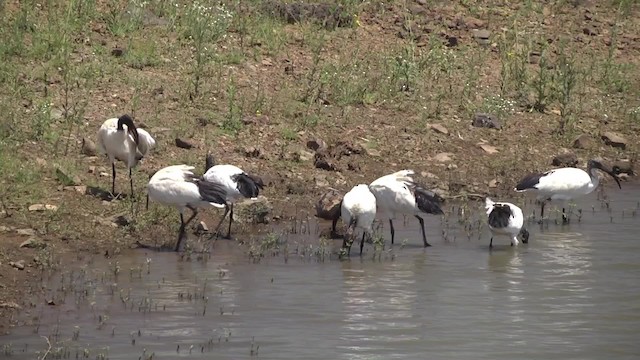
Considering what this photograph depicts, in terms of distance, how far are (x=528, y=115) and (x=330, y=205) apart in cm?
496

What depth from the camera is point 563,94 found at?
1705 cm

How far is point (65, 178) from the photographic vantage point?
13.0m

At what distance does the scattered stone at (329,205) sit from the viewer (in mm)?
13000

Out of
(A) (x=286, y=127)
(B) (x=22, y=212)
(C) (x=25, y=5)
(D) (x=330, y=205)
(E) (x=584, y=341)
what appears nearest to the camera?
(E) (x=584, y=341)

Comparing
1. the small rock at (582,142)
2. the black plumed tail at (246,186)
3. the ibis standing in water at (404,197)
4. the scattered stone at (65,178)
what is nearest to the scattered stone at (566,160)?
the small rock at (582,142)

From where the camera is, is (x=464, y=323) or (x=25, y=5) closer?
(x=464, y=323)

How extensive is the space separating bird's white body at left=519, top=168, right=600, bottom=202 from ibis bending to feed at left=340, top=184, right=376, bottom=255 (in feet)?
7.52

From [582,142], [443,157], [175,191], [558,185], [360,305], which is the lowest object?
[360,305]

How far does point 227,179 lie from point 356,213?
1261 millimetres

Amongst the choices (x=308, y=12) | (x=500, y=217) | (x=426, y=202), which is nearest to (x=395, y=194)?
(x=426, y=202)

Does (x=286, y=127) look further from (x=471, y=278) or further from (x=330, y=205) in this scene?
(x=471, y=278)

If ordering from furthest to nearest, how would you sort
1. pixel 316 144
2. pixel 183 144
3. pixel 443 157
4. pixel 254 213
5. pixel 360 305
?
pixel 443 157 → pixel 316 144 → pixel 183 144 → pixel 254 213 → pixel 360 305

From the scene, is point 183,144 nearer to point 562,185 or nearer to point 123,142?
point 123,142

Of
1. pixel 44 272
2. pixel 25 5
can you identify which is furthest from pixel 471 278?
pixel 25 5
